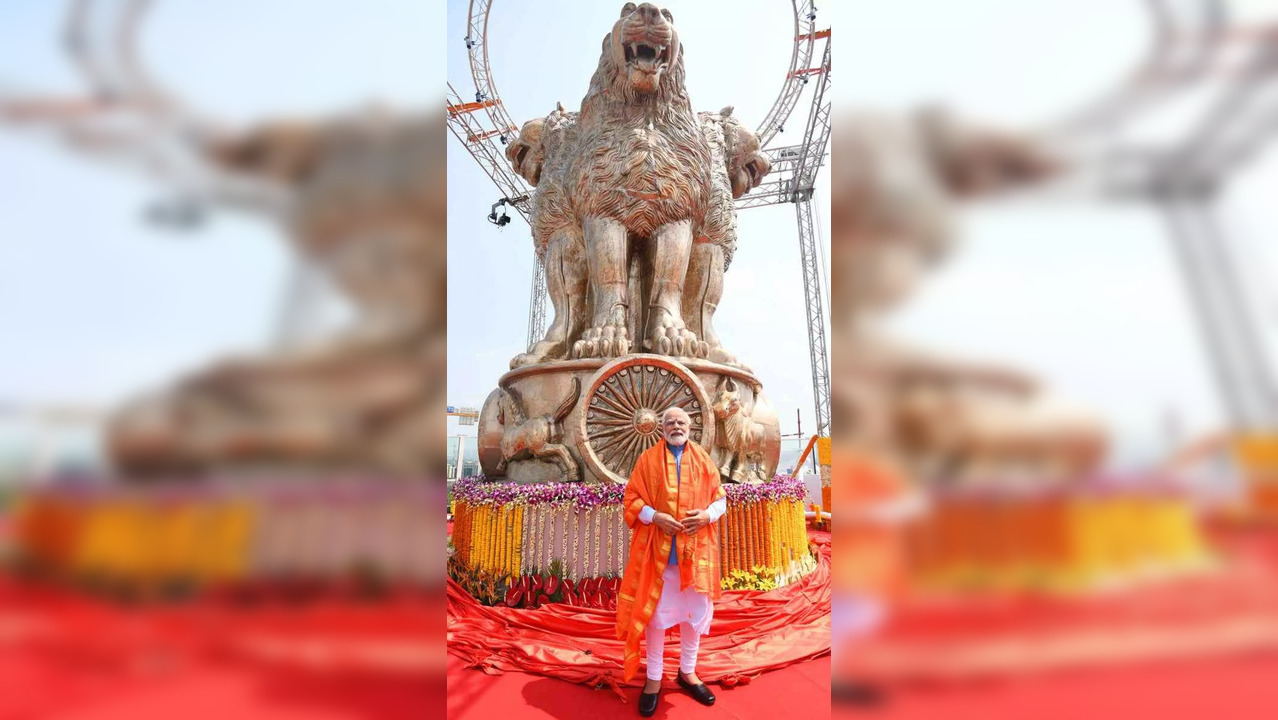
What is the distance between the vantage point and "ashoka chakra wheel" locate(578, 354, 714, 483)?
5125 millimetres

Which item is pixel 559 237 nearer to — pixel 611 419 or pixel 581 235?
pixel 581 235

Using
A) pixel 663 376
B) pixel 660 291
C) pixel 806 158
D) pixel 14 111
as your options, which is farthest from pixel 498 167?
pixel 14 111

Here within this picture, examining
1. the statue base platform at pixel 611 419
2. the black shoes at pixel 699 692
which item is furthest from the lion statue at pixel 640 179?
the black shoes at pixel 699 692

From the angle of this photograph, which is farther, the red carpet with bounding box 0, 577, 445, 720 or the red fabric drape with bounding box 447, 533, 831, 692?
the red fabric drape with bounding box 447, 533, 831, 692

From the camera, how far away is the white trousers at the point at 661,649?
299 centimetres

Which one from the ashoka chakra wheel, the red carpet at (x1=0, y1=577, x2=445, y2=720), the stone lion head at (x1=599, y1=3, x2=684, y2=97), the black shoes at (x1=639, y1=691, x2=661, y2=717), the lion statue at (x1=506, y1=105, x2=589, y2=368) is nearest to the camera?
the red carpet at (x1=0, y1=577, x2=445, y2=720)

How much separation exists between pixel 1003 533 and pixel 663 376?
4637 millimetres

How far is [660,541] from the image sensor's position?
2.98m

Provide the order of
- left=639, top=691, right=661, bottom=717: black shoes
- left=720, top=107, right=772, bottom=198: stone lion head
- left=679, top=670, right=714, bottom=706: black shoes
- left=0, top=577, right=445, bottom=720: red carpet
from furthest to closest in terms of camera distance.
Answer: left=720, top=107, right=772, bottom=198: stone lion head
left=679, top=670, right=714, bottom=706: black shoes
left=639, top=691, right=661, bottom=717: black shoes
left=0, top=577, right=445, bottom=720: red carpet

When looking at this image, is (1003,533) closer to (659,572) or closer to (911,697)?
(911,697)

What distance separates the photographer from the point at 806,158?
16.1 m

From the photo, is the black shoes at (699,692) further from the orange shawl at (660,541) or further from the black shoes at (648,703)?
the orange shawl at (660,541)

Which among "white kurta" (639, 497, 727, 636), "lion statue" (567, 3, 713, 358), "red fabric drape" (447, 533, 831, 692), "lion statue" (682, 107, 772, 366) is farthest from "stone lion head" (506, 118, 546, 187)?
"white kurta" (639, 497, 727, 636)

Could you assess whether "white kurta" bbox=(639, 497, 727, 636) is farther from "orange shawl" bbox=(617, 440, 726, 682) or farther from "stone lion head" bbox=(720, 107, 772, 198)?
"stone lion head" bbox=(720, 107, 772, 198)
